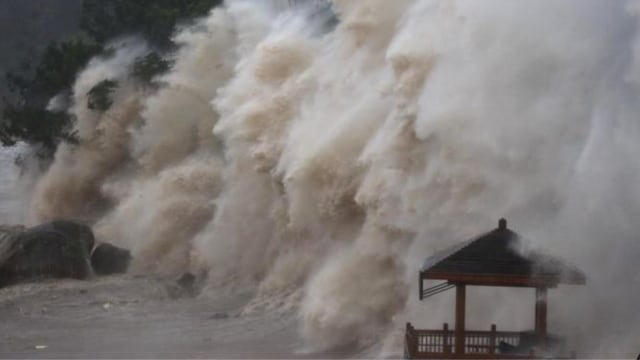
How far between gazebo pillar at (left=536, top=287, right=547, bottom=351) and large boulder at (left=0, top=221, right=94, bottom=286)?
641 inches

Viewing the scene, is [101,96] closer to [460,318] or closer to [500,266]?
[460,318]

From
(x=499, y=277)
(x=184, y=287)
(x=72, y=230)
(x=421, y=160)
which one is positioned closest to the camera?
(x=499, y=277)

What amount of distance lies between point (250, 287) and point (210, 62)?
9989 millimetres

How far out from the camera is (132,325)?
82.6 feet

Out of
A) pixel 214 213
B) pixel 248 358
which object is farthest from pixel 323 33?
pixel 248 358

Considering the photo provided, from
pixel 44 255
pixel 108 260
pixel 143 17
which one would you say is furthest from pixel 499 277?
pixel 143 17

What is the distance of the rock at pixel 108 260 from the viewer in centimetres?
3291

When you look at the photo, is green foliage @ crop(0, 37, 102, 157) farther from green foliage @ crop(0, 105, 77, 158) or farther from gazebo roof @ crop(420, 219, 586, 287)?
gazebo roof @ crop(420, 219, 586, 287)

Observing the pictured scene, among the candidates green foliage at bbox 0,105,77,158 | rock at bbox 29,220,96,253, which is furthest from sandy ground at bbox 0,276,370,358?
green foliage at bbox 0,105,77,158

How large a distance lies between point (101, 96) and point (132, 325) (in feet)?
58.9

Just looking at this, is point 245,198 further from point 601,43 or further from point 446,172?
point 601,43

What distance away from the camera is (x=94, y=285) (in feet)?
99.3

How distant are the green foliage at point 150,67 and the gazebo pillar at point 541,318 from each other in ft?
80.5

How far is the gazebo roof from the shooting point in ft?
53.5
